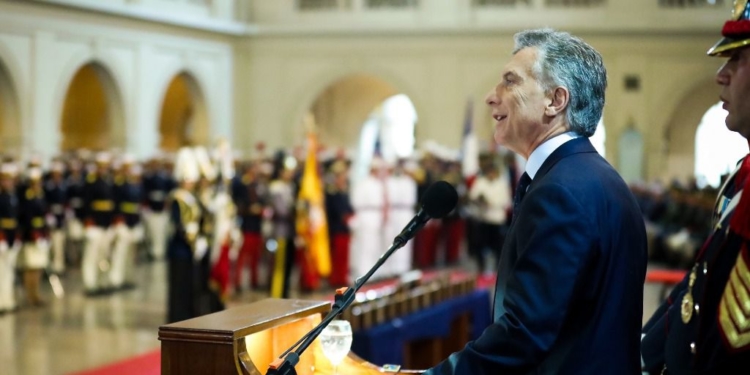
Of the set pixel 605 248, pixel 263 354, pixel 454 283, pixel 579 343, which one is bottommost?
pixel 454 283

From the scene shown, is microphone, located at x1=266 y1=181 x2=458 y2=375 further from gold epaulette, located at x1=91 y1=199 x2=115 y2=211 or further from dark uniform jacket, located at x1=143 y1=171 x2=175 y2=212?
dark uniform jacket, located at x1=143 y1=171 x2=175 y2=212

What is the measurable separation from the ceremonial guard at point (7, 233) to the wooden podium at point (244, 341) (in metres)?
9.16

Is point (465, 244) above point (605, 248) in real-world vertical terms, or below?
below

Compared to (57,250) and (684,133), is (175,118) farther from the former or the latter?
(684,133)

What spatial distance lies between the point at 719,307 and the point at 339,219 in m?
12.3

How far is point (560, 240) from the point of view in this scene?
2.40 meters

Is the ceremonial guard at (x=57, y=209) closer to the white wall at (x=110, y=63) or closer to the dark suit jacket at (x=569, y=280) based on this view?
the white wall at (x=110, y=63)

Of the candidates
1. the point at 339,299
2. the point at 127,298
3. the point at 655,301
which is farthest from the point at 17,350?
the point at 339,299

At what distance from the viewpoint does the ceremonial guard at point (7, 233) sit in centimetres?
1158

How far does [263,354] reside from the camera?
3090 mm

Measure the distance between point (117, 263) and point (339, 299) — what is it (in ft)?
37.6

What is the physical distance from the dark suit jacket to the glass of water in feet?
1.81

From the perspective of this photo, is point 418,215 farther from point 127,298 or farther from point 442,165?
point 442,165

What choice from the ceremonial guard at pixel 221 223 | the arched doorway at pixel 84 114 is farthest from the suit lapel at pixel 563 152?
the arched doorway at pixel 84 114
